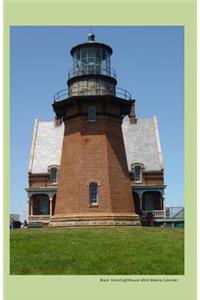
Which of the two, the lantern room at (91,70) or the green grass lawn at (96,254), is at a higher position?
the lantern room at (91,70)

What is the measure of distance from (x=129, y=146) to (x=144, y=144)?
1.33m

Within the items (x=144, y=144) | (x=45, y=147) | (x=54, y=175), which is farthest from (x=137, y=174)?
(x=45, y=147)

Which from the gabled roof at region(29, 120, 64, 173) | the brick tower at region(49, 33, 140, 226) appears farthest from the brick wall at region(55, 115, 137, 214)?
the gabled roof at region(29, 120, 64, 173)

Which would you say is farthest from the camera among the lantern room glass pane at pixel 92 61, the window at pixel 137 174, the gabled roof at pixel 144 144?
the gabled roof at pixel 144 144

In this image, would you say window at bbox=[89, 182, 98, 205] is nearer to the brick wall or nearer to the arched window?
the brick wall

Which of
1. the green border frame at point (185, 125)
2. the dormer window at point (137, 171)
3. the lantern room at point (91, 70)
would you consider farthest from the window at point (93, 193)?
the dormer window at point (137, 171)

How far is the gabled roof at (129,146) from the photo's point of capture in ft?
126

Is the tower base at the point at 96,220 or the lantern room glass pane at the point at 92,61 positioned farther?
the lantern room glass pane at the point at 92,61

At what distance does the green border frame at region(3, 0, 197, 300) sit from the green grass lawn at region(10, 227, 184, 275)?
79 centimetres

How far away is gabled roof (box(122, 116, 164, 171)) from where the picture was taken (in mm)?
38094

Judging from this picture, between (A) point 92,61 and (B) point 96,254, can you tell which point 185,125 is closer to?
(B) point 96,254

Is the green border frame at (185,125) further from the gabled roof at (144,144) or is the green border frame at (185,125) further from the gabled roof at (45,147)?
the gabled roof at (45,147)

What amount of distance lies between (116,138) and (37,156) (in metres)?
15.1
